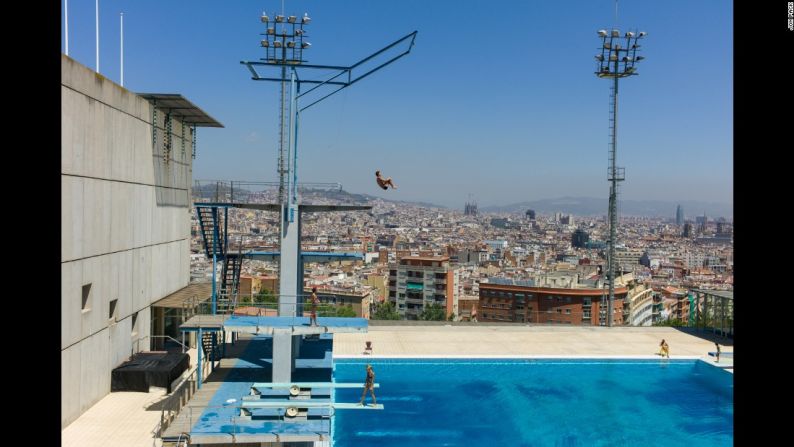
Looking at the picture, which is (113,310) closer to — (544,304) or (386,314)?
(386,314)

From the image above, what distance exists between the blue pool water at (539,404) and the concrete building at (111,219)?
4.95m

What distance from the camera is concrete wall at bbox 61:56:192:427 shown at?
1134 cm

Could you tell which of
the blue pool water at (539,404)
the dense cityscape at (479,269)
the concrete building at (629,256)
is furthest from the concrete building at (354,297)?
the concrete building at (629,256)

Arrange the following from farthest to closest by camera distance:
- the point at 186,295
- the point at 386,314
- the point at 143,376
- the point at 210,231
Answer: the point at 386,314
the point at 186,295
the point at 210,231
the point at 143,376

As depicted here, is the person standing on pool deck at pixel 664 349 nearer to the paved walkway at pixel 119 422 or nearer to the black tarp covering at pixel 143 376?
the black tarp covering at pixel 143 376

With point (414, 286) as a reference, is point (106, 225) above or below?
above

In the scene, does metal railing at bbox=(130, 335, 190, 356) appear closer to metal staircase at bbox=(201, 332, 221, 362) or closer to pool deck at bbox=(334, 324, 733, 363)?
metal staircase at bbox=(201, 332, 221, 362)

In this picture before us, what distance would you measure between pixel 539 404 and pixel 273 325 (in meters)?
6.28

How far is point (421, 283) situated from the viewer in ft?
257

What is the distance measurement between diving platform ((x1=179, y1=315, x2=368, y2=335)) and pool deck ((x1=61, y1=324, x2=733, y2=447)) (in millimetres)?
1162

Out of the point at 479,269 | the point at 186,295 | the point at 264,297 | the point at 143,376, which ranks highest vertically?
the point at 186,295

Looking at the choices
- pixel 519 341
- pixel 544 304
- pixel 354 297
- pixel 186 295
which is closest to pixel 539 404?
pixel 519 341

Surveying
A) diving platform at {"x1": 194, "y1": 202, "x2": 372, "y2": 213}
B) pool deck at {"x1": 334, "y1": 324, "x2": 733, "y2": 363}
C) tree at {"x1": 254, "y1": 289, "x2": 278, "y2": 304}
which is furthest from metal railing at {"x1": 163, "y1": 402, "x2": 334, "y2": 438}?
pool deck at {"x1": 334, "y1": 324, "x2": 733, "y2": 363}
